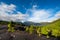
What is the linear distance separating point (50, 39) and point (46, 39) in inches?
49.9

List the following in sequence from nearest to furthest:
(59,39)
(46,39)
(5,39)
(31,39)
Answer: (5,39), (31,39), (46,39), (59,39)

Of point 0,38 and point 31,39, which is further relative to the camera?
point 31,39

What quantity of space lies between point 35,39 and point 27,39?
94.5 inches

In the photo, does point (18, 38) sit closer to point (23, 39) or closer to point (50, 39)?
point (23, 39)

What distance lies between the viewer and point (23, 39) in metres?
27.2

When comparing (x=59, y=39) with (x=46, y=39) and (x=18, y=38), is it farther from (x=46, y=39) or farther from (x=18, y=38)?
(x=18, y=38)

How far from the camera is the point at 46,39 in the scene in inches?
1238

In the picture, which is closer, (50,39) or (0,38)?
(0,38)

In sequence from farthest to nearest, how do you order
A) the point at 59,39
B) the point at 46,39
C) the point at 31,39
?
the point at 59,39 → the point at 46,39 → the point at 31,39

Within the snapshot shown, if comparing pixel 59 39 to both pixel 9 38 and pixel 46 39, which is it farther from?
pixel 9 38

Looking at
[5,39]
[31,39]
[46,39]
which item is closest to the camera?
[5,39]

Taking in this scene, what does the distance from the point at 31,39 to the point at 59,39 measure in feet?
28.7

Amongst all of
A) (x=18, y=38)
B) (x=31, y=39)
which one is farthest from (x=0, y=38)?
(x=31, y=39)

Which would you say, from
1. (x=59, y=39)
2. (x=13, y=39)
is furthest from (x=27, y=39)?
(x=59, y=39)
